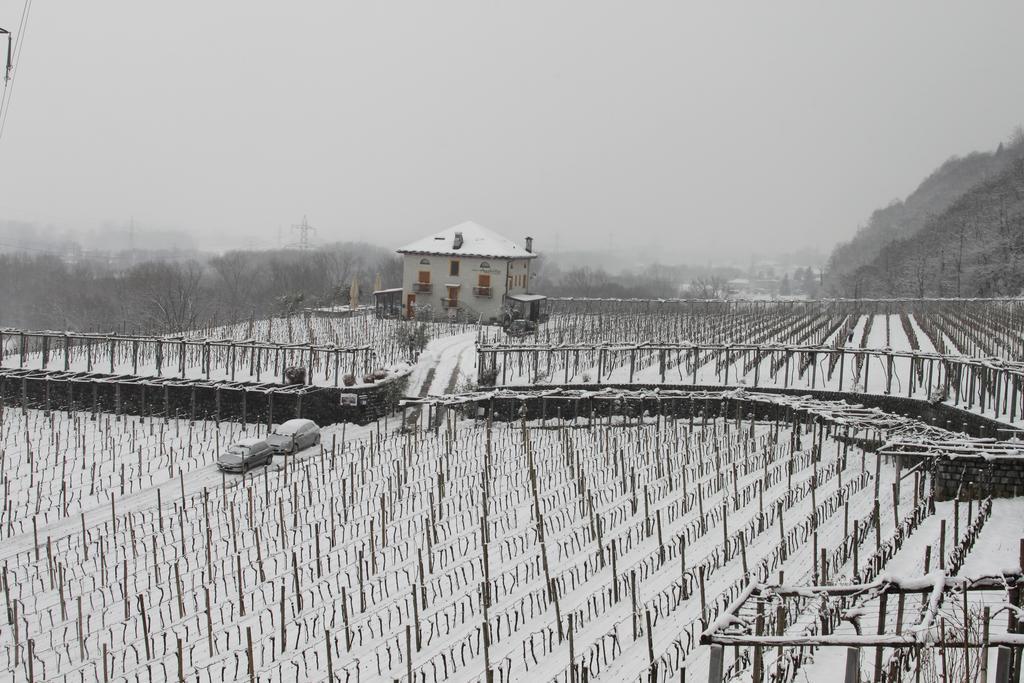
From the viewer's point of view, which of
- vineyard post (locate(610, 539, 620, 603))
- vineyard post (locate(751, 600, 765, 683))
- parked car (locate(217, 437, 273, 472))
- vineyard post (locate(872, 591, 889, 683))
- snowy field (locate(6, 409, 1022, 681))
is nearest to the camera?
vineyard post (locate(872, 591, 889, 683))

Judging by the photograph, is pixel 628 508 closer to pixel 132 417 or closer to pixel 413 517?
pixel 413 517

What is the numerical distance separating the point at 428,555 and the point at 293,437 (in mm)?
9374

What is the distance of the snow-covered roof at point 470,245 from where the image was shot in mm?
45969

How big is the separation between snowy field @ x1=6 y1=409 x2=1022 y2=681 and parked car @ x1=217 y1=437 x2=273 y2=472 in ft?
1.32

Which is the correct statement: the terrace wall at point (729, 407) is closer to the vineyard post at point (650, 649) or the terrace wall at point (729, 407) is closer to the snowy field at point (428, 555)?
the snowy field at point (428, 555)

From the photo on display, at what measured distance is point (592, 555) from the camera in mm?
13719

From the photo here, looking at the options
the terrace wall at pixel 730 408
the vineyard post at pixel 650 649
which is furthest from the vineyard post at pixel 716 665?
the terrace wall at pixel 730 408

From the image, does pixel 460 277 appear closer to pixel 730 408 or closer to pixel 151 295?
pixel 730 408

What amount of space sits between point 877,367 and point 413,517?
1799 cm

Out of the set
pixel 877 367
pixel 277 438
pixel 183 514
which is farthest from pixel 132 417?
pixel 877 367

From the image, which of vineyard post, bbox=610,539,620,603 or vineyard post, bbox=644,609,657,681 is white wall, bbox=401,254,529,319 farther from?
vineyard post, bbox=644,609,657,681

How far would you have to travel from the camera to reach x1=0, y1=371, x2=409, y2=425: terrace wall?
85.8 feet

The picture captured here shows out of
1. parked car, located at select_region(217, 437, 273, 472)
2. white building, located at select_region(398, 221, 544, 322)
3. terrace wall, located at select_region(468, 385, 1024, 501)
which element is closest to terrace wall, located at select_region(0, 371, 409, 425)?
terrace wall, located at select_region(468, 385, 1024, 501)

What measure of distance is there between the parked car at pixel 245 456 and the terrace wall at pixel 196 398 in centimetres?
391
